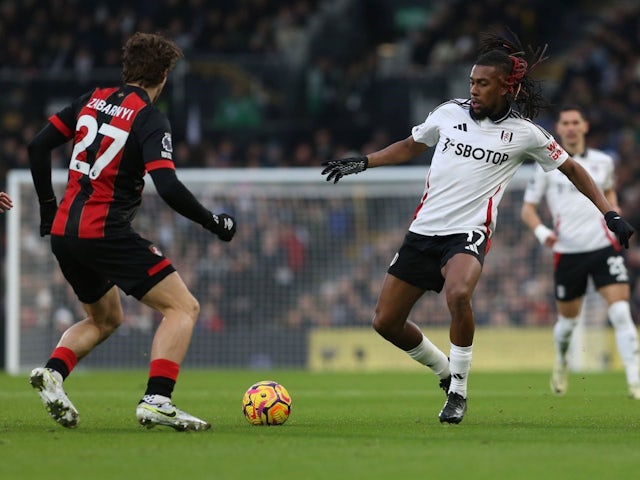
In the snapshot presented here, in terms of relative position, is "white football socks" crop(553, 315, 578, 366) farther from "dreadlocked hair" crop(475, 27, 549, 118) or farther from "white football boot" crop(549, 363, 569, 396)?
"dreadlocked hair" crop(475, 27, 549, 118)

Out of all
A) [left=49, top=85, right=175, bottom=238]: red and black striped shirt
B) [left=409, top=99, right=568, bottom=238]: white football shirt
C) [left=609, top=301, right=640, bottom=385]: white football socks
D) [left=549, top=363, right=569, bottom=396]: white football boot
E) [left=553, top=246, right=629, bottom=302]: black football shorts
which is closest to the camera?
[left=49, top=85, right=175, bottom=238]: red and black striped shirt

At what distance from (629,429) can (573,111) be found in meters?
4.40

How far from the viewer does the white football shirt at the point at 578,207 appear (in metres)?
11.5

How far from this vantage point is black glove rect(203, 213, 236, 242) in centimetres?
718

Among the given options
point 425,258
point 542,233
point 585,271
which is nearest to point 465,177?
point 425,258

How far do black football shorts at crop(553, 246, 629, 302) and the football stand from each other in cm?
452

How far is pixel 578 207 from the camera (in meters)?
11.7

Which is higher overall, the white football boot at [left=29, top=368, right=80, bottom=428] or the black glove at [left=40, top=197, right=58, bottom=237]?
the black glove at [left=40, top=197, right=58, bottom=237]

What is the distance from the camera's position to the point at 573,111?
37.1 ft

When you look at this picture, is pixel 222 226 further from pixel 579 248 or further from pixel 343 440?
pixel 579 248

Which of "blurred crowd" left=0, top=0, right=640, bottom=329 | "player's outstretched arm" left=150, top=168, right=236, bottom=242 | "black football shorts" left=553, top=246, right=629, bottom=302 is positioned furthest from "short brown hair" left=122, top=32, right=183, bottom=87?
"blurred crowd" left=0, top=0, right=640, bottom=329

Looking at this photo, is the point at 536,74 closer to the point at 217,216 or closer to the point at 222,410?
the point at 222,410

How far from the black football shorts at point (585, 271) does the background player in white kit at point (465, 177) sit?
10.8 ft

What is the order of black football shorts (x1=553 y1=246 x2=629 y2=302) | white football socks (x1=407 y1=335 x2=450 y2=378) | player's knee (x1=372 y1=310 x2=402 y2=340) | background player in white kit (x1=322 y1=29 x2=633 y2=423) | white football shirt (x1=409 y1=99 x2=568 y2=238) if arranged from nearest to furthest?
background player in white kit (x1=322 y1=29 x2=633 y2=423) < white football shirt (x1=409 y1=99 x2=568 y2=238) < player's knee (x1=372 y1=310 x2=402 y2=340) < white football socks (x1=407 y1=335 x2=450 y2=378) < black football shorts (x1=553 y1=246 x2=629 y2=302)
